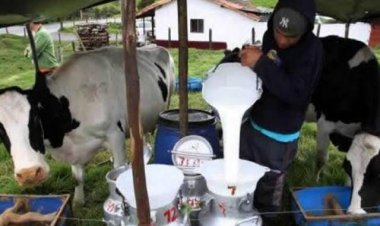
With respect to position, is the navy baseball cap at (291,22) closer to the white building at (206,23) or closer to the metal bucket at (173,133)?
the metal bucket at (173,133)

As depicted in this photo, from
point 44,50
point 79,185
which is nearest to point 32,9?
point 79,185

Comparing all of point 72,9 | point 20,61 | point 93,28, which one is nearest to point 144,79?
point 72,9

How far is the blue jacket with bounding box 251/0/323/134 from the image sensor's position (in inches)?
103

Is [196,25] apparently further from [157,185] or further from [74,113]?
[157,185]

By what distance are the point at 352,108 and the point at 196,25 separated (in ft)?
78.9

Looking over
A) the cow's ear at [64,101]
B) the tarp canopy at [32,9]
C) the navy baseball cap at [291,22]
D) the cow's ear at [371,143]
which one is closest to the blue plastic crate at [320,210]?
the cow's ear at [371,143]

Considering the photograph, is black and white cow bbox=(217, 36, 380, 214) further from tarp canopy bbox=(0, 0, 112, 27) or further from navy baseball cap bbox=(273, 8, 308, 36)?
tarp canopy bbox=(0, 0, 112, 27)

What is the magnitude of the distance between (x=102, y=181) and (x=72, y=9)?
5.70 ft

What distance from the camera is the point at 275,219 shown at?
355 cm

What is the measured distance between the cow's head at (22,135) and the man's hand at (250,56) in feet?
5.20

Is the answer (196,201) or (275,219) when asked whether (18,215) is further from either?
(275,219)

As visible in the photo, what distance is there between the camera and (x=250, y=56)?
2.66 meters

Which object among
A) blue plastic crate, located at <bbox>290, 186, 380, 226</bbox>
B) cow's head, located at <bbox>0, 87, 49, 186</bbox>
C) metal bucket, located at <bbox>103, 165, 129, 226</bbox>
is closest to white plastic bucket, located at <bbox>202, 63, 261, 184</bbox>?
metal bucket, located at <bbox>103, 165, 129, 226</bbox>

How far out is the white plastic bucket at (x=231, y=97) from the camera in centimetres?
238
